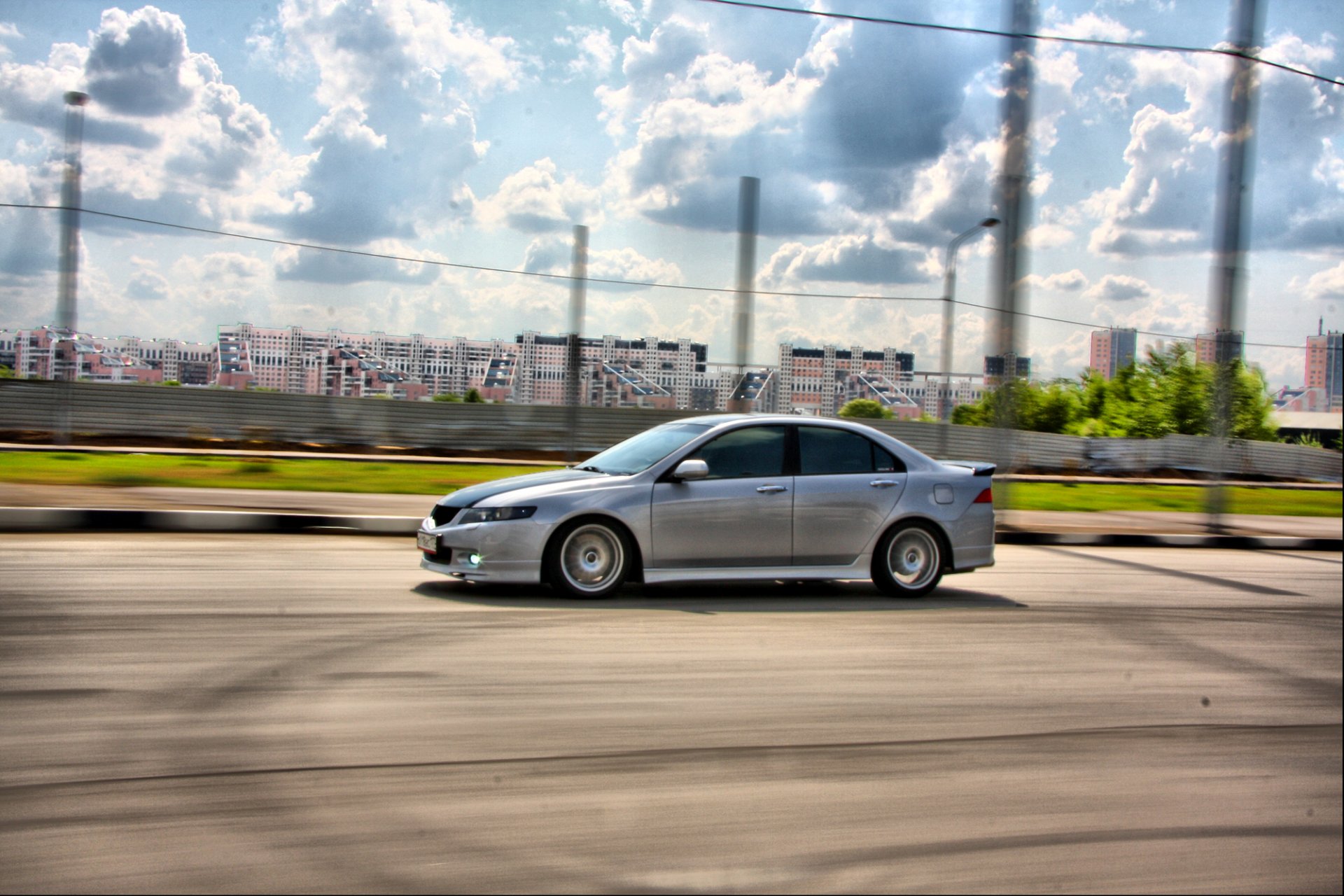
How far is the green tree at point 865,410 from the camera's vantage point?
79.6ft

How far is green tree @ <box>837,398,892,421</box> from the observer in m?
24.3

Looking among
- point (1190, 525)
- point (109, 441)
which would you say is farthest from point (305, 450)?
point (1190, 525)

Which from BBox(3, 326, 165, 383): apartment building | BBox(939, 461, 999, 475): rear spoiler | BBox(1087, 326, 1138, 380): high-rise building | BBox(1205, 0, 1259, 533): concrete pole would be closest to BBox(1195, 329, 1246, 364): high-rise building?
BBox(1205, 0, 1259, 533): concrete pole

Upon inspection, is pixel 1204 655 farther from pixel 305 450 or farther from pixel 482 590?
pixel 305 450

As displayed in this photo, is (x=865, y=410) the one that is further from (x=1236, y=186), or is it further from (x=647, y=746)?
(x=647, y=746)

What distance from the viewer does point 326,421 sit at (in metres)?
28.8

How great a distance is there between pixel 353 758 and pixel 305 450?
2453 centimetres

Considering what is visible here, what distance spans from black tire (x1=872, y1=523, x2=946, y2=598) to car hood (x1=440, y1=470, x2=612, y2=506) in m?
2.28

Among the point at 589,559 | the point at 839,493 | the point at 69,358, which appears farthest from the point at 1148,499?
the point at 69,358

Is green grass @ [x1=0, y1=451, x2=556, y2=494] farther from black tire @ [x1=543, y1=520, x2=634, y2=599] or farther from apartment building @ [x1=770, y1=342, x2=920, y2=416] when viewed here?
black tire @ [x1=543, y1=520, x2=634, y2=599]

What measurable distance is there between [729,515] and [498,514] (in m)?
1.71

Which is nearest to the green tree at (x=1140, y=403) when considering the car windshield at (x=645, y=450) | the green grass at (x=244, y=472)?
the green grass at (x=244, y=472)

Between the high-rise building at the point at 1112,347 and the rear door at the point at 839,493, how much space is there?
43054 mm

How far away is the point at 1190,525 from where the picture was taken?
1722 centimetres
